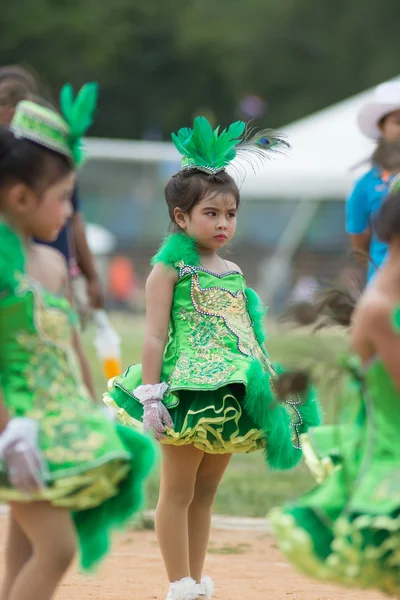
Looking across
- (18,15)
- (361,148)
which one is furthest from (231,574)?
(18,15)

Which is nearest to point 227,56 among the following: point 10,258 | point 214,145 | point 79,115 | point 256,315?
point 214,145

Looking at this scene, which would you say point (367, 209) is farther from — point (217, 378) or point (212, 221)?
point (217, 378)

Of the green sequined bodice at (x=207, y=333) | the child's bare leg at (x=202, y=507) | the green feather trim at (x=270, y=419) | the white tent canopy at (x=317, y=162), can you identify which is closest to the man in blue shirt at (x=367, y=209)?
the green sequined bodice at (x=207, y=333)

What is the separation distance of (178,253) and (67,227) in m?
1.57

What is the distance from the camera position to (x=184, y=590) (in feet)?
15.6

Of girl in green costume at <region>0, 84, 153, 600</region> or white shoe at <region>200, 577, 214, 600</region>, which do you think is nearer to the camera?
A: girl in green costume at <region>0, 84, 153, 600</region>

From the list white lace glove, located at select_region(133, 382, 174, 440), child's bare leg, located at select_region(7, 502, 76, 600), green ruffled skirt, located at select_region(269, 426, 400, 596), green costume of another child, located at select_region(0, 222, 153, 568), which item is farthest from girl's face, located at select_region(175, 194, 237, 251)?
child's bare leg, located at select_region(7, 502, 76, 600)

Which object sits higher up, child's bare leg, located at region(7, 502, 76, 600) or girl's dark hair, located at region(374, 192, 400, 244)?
girl's dark hair, located at region(374, 192, 400, 244)

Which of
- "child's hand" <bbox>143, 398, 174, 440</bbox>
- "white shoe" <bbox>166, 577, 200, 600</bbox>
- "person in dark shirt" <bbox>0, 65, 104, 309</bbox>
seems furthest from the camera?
"person in dark shirt" <bbox>0, 65, 104, 309</bbox>

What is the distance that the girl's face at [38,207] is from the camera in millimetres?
3672

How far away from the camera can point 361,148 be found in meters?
28.8

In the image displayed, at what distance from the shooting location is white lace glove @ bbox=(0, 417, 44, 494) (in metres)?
3.40

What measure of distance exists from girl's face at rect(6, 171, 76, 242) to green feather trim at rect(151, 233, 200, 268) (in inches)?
48.7

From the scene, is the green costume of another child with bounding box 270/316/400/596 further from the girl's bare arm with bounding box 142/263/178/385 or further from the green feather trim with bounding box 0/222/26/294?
the girl's bare arm with bounding box 142/263/178/385
